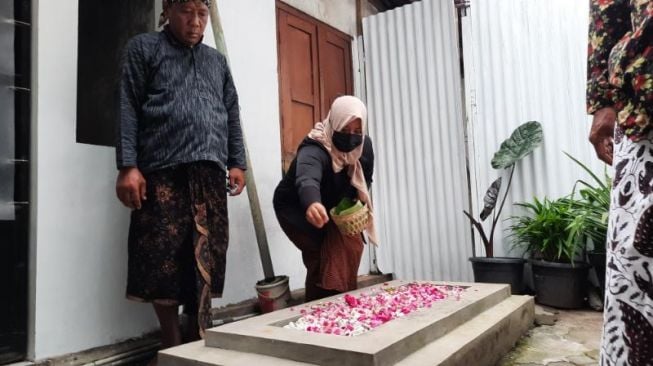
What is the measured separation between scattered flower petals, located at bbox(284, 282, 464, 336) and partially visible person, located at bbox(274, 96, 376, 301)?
0.75 ft

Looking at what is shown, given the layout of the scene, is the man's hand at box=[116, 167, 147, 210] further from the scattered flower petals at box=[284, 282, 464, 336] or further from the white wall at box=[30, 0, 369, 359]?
the scattered flower petals at box=[284, 282, 464, 336]

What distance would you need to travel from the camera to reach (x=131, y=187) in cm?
163

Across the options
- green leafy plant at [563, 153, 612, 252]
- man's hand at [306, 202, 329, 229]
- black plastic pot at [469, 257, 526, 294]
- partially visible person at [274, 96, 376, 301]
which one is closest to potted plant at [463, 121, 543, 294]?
black plastic pot at [469, 257, 526, 294]

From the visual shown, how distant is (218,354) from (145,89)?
1054 mm

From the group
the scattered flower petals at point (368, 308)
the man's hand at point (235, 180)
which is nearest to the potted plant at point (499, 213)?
the scattered flower petals at point (368, 308)

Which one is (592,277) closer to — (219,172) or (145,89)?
(219,172)

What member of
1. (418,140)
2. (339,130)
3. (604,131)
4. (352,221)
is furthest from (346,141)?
(418,140)

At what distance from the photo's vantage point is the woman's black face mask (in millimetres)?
2285

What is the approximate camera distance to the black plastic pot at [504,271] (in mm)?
3035

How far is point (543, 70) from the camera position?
10.7 feet

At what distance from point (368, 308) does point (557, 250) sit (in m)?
1.74

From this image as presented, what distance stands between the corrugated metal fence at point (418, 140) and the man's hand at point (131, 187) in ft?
8.06

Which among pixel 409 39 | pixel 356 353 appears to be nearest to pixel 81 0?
A: pixel 356 353

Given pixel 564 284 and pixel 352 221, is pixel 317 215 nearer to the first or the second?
pixel 352 221
